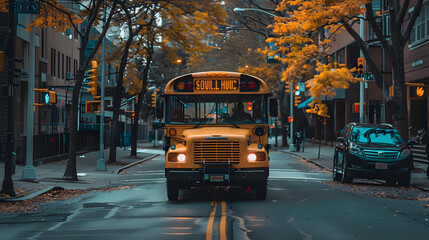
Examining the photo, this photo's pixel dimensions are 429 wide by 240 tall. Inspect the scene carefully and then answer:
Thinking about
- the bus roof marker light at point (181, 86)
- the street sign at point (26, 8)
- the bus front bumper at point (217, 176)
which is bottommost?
the bus front bumper at point (217, 176)

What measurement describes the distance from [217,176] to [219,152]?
1.78ft

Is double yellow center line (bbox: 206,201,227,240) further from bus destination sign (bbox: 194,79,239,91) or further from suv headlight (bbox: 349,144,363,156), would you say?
suv headlight (bbox: 349,144,363,156)

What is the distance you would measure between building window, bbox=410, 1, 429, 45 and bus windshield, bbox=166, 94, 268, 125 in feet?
58.6

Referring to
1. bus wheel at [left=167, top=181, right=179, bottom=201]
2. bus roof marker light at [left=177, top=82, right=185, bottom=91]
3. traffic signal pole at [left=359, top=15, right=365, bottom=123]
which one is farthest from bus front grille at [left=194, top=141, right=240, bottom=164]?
traffic signal pole at [left=359, top=15, right=365, bottom=123]

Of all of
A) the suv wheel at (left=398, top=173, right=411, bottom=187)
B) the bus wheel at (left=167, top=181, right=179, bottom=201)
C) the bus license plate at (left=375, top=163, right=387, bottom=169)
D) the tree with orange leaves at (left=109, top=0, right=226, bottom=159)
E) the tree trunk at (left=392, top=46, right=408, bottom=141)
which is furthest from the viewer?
the tree with orange leaves at (left=109, top=0, right=226, bottom=159)

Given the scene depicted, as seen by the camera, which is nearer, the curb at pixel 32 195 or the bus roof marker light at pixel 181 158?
the bus roof marker light at pixel 181 158

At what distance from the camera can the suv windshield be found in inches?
811

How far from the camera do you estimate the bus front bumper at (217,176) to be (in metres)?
14.7

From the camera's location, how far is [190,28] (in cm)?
3162

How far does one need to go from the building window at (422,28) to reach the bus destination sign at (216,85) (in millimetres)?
17949

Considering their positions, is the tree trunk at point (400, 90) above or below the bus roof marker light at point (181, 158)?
above

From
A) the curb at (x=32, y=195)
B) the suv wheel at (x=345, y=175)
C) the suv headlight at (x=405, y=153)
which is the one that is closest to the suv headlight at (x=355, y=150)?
the suv wheel at (x=345, y=175)

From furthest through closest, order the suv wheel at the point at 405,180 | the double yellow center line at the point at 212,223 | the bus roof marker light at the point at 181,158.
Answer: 1. the suv wheel at the point at 405,180
2. the bus roof marker light at the point at 181,158
3. the double yellow center line at the point at 212,223

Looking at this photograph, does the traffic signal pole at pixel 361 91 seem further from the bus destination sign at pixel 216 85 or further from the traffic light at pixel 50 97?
the bus destination sign at pixel 216 85
